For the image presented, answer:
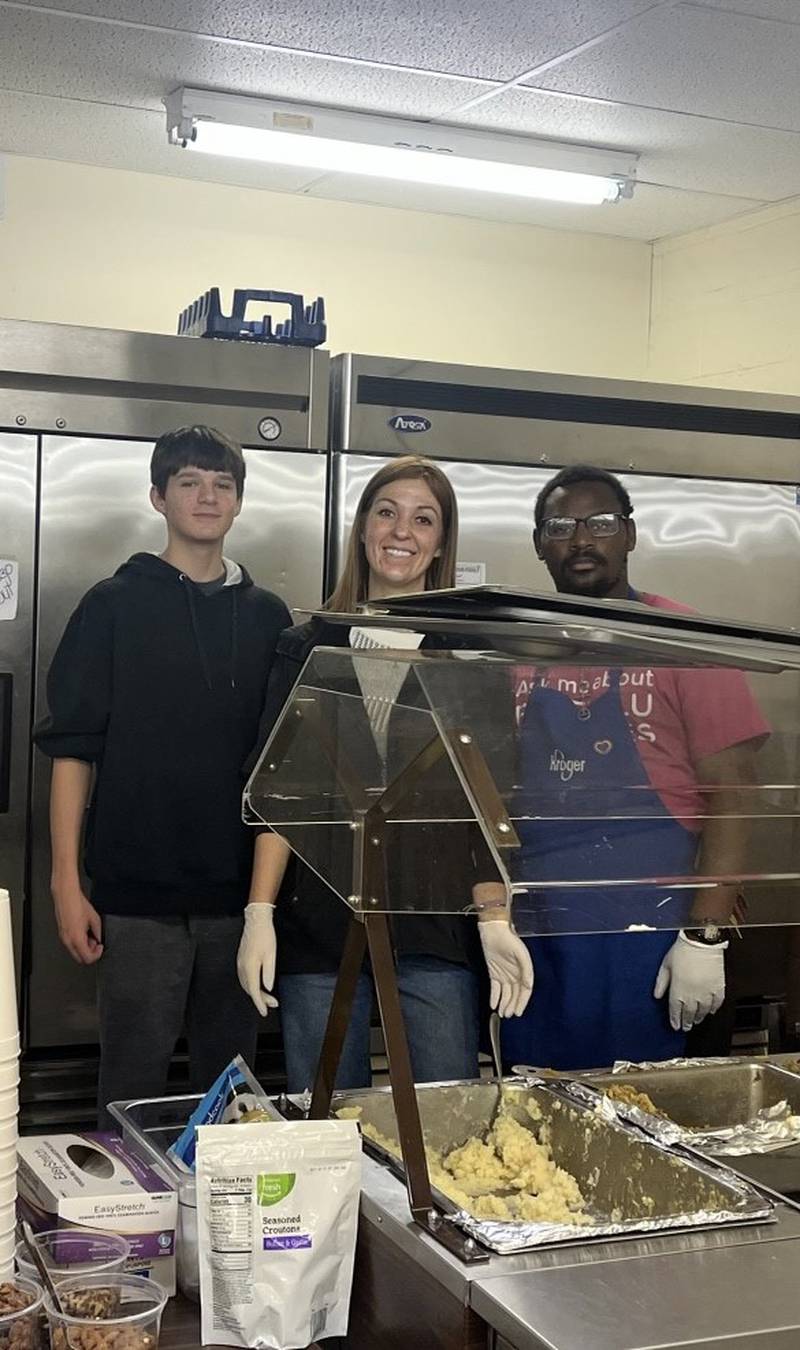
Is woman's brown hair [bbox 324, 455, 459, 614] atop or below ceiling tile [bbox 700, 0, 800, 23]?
below

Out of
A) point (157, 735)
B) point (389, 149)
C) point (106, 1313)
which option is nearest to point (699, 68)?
point (389, 149)

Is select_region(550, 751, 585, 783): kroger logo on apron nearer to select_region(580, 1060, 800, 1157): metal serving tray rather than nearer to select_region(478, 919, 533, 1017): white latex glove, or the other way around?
select_region(478, 919, 533, 1017): white latex glove

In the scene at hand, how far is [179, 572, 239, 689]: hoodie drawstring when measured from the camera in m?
3.04

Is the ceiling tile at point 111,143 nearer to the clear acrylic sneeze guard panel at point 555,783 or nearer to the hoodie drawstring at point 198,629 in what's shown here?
the hoodie drawstring at point 198,629

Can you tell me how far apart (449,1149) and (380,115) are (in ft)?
8.23

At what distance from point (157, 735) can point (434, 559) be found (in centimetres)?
66

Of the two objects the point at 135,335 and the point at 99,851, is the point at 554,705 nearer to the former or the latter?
the point at 99,851

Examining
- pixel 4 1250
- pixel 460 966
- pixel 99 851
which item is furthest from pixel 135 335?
pixel 4 1250

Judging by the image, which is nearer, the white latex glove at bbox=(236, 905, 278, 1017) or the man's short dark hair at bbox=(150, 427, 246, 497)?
the white latex glove at bbox=(236, 905, 278, 1017)

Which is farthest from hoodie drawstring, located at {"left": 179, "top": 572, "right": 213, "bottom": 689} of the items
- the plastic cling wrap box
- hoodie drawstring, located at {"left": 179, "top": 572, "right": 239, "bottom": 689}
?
the plastic cling wrap box

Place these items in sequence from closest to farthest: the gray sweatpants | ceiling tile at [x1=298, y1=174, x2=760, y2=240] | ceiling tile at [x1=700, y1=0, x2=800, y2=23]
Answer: ceiling tile at [x1=700, y1=0, x2=800, y2=23] < the gray sweatpants < ceiling tile at [x1=298, y1=174, x2=760, y2=240]

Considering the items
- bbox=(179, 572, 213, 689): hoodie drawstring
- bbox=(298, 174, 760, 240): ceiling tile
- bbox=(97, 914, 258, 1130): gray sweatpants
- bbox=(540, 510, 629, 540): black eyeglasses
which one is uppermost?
bbox=(298, 174, 760, 240): ceiling tile

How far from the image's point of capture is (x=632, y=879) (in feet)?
5.56

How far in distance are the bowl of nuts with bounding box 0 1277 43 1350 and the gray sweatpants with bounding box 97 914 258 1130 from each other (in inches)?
60.1
